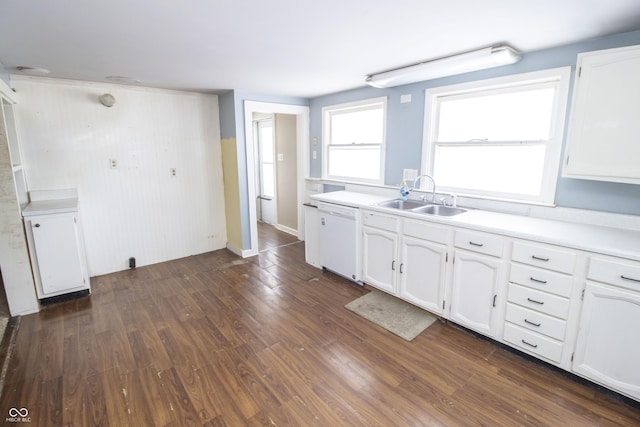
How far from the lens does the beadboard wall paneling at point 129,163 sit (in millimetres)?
3305

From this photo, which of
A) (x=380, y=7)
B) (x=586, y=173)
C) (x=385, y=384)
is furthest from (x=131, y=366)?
(x=586, y=173)

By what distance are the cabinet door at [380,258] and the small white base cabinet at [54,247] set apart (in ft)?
9.63

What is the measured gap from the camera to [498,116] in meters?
2.76

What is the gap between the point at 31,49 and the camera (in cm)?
229

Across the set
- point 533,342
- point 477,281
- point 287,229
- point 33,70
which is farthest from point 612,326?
point 33,70

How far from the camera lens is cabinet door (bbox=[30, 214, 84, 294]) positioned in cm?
286

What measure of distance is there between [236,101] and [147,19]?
224cm

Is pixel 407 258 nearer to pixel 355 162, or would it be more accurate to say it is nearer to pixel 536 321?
pixel 536 321

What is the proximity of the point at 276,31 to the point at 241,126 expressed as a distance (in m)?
2.22

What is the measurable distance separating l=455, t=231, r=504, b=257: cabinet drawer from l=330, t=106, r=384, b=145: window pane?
1766 millimetres

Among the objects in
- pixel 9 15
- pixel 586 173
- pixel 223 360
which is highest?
pixel 9 15

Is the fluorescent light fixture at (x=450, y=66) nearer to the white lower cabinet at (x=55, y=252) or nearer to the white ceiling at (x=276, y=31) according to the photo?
the white ceiling at (x=276, y=31)

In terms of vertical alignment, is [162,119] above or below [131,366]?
above

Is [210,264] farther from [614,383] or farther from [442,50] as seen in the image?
[614,383]
